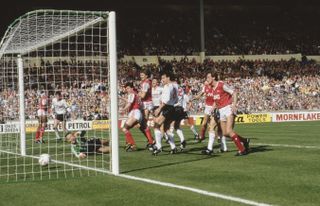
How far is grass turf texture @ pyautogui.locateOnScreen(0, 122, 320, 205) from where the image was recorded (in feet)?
28.2

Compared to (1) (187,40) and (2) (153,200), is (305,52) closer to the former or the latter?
(1) (187,40)

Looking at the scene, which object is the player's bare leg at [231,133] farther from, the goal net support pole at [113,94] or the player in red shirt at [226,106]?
the goal net support pole at [113,94]

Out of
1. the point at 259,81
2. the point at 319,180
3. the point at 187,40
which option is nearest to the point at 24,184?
the point at 319,180

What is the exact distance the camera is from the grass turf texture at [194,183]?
861cm

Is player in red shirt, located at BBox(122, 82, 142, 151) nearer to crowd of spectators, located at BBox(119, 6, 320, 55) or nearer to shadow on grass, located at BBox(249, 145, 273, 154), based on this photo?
shadow on grass, located at BBox(249, 145, 273, 154)

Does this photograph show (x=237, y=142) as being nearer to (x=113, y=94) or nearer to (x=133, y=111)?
(x=133, y=111)

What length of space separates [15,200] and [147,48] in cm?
4506

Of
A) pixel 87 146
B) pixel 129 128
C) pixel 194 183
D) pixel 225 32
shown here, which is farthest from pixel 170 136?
pixel 225 32

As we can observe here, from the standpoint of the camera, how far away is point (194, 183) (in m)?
10.1

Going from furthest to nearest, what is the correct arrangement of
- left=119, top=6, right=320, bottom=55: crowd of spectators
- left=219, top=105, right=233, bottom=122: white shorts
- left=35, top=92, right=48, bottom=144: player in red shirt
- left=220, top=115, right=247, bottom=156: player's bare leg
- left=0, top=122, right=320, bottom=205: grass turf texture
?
left=119, top=6, right=320, bottom=55: crowd of spectators, left=35, top=92, right=48, bottom=144: player in red shirt, left=219, top=105, right=233, bottom=122: white shorts, left=220, top=115, right=247, bottom=156: player's bare leg, left=0, top=122, right=320, bottom=205: grass turf texture

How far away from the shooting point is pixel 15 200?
891 cm

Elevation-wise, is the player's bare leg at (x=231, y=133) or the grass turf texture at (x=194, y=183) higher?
the player's bare leg at (x=231, y=133)

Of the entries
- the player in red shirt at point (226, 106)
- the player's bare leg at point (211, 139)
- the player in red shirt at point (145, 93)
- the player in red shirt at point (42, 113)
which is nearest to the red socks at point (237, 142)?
the player in red shirt at point (226, 106)

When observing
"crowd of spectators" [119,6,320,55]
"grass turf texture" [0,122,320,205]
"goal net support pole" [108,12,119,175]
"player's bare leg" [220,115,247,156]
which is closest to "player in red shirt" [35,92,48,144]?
"grass turf texture" [0,122,320,205]
